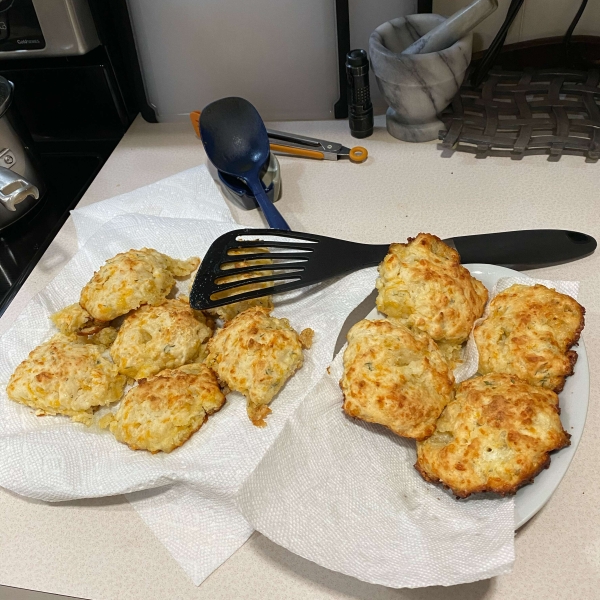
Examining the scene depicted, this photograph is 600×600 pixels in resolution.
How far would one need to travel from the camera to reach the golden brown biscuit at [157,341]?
2.76 ft

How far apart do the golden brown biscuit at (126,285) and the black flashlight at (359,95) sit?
61cm

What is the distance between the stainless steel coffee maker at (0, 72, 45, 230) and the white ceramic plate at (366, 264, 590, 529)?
875 millimetres

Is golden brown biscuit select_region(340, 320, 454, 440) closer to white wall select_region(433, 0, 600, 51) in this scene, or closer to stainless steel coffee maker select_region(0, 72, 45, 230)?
stainless steel coffee maker select_region(0, 72, 45, 230)

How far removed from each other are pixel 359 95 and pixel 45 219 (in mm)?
760

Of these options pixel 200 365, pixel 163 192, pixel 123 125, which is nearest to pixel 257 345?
pixel 200 365

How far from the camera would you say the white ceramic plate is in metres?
0.62

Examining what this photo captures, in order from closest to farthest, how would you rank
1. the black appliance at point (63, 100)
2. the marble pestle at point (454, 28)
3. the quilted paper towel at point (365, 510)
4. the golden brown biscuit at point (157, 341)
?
the quilted paper towel at point (365, 510), the golden brown biscuit at point (157, 341), the marble pestle at point (454, 28), the black appliance at point (63, 100)

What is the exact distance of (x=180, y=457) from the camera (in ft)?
2.44

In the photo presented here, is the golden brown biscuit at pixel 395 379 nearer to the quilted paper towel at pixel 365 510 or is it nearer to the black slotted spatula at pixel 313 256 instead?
the quilted paper towel at pixel 365 510

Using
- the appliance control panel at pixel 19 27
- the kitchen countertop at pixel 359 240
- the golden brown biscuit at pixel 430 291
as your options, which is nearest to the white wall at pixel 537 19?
the kitchen countertop at pixel 359 240

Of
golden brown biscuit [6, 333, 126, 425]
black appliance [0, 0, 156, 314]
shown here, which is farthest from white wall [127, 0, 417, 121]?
golden brown biscuit [6, 333, 126, 425]

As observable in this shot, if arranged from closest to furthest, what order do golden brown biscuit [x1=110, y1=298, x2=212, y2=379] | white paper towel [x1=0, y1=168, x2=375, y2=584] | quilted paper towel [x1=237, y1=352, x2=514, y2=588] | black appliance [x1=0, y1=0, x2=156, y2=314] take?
quilted paper towel [x1=237, y1=352, x2=514, y2=588] < white paper towel [x1=0, y1=168, x2=375, y2=584] < golden brown biscuit [x1=110, y1=298, x2=212, y2=379] < black appliance [x1=0, y1=0, x2=156, y2=314]

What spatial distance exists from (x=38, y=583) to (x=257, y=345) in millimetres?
410

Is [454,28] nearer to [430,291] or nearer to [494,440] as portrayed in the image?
[430,291]
